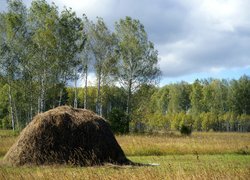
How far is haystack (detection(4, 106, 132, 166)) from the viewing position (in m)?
18.2

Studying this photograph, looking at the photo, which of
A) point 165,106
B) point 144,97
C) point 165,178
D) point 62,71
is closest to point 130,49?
point 144,97

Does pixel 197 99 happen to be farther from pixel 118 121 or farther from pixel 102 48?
pixel 118 121

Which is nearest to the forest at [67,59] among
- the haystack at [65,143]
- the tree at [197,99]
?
the haystack at [65,143]

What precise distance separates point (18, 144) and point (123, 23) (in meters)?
41.3

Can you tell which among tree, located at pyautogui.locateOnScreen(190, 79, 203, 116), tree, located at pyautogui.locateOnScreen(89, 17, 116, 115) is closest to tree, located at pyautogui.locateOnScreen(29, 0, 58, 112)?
tree, located at pyautogui.locateOnScreen(89, 17, 116, 115)

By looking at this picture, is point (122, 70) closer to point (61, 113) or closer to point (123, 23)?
point (123, 23)

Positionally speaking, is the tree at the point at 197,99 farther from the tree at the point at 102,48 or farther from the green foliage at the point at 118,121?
the green foliage at the point at 118,121

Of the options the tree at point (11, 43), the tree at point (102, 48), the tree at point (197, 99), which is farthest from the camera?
the tree at point (197, 99)

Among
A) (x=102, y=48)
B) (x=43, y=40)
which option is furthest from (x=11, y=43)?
(x=102, y=48)

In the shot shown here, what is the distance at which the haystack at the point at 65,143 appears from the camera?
1817cm

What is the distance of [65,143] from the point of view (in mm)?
18703

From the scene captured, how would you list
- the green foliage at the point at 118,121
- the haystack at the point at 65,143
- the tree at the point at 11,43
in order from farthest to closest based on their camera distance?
the green foliage at the point at 118,121 < the tree at the point at 11,43 < the haystack at the point at 65,143

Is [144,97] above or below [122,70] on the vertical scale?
below

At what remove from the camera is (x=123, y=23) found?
5809cm
